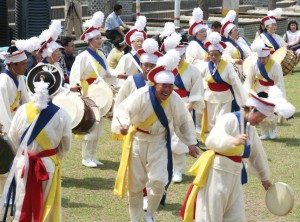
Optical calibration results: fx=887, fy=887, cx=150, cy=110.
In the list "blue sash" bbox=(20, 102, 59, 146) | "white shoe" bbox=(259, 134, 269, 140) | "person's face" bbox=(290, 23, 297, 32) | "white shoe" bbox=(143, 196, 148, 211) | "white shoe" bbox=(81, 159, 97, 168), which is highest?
"blue sash" bbox=(20, 102, 59, 146)

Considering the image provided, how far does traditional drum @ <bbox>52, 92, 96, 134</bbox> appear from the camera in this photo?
8.99 meters

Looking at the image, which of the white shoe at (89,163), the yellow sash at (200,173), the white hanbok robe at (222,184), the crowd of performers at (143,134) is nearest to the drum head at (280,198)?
the crowd of performers at (143,134)

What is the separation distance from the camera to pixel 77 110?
29.6ft

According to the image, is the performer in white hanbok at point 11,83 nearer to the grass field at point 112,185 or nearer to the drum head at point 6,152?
the drum head at point 6,152

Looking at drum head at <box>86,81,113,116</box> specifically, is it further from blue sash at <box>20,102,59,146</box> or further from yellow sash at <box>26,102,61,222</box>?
blue sash at <box>20,102,59,146</box>

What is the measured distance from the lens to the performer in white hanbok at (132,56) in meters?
10.9

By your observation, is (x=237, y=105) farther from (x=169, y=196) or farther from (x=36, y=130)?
(x=36, y=130)

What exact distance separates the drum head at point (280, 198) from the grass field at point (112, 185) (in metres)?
1.59

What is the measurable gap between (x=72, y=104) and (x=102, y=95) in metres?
1.49

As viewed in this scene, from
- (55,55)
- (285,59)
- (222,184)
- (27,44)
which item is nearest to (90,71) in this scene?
(55,55)

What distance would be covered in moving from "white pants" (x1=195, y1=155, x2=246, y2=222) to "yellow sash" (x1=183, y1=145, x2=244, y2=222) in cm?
4

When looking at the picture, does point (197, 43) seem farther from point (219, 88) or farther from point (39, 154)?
point (39, 154)

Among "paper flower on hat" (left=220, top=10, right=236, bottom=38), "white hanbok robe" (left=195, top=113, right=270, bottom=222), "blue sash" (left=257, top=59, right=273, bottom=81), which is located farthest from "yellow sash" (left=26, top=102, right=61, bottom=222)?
"paper flower on hat" (left=220, top=10, right=236, bottom=38)

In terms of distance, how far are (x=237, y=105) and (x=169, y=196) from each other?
2565 millimetres
